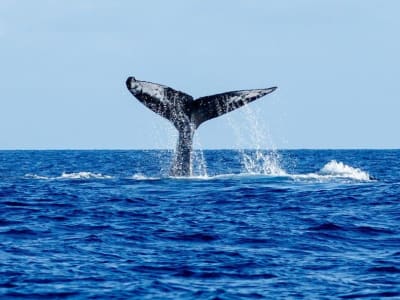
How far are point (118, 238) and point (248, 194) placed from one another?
17.8 ft

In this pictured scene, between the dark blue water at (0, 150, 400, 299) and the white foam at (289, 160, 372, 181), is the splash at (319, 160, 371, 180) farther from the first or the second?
the dark blue water at (0, 150, 400, 299)

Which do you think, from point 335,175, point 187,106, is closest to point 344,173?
point 335,175

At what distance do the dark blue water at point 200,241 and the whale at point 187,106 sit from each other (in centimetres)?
93

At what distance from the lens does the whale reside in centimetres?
1622

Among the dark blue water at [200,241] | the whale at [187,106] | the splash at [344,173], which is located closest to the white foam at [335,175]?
the splash at [344,173]

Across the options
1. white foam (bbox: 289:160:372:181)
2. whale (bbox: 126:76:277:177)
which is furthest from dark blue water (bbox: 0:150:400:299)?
white foam (bbox: 289:160:372:181)

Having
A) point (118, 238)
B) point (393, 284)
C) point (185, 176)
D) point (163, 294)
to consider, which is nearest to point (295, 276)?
point (393, 284)

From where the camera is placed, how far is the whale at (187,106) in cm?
1622

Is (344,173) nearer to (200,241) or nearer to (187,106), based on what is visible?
(187,106)

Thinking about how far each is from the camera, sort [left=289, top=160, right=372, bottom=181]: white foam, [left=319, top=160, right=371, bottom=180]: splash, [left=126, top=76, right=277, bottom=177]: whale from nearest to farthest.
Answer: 1. [left=126, top=76, right=277, bottom=177]: whale
2. [left=289, top=160, right=372, bottom=181]: white foam
3. [left=319, top=160, right=371, bottom=180]: splash

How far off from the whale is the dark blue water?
3.04 ft

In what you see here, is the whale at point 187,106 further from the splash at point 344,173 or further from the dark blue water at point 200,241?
the splash at point 344,173

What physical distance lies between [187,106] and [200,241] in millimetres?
6332

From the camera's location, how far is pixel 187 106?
1694 cm
